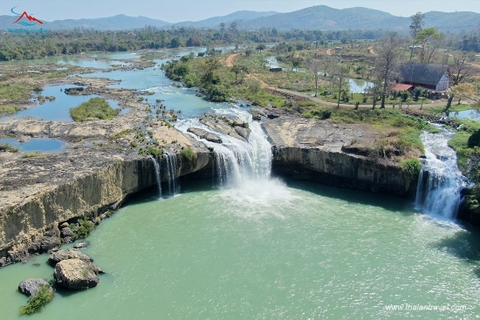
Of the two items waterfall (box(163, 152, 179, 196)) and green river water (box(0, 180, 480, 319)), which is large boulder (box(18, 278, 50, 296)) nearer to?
green river water (box(0, 180, 480, 319))

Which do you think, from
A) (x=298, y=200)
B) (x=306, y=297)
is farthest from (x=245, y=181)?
(x=306, y=297)

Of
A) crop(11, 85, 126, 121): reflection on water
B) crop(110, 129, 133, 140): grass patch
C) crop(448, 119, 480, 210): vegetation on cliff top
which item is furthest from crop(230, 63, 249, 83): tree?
crop(448, 119, 480, 210): vegetation on cliff top

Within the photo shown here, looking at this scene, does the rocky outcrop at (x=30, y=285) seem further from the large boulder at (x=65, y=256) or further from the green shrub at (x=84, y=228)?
the green shrub at (x=84, y=228)

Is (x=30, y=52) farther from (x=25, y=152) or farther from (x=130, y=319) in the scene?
(x=130, y=319)

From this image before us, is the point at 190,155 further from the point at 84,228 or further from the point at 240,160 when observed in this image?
the point at 84,228

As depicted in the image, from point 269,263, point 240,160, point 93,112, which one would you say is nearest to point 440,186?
point 269,263

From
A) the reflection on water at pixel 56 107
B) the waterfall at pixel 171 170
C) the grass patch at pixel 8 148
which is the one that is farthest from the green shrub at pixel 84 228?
the reflection on water at pixel 56 107
